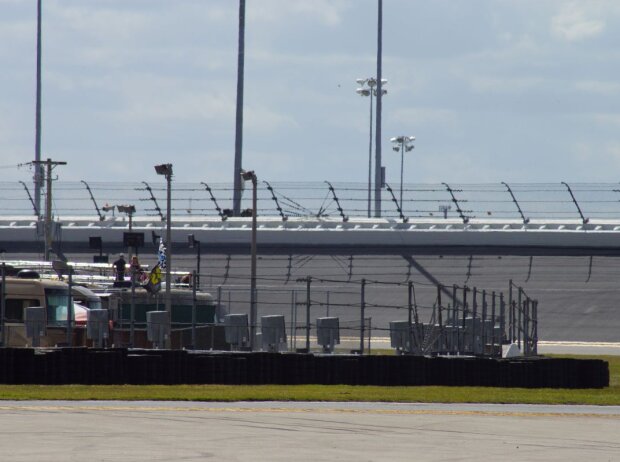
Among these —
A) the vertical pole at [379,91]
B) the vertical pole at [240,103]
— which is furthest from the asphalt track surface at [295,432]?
the vertical pole at [379,91]


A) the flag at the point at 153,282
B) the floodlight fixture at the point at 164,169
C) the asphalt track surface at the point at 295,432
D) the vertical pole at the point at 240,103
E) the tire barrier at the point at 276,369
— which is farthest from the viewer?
the vertical pole at the point at 240,103

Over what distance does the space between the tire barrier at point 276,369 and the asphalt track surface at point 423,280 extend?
2072cm

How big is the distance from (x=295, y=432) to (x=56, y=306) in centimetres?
1564

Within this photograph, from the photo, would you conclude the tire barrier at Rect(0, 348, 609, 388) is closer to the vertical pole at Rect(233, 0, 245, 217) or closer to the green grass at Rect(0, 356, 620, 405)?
the green grass at Rect(0, 356, 620, 405)

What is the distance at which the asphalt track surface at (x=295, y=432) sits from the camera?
12180mm

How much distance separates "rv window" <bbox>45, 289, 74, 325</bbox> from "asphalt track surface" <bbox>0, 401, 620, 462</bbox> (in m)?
11.2

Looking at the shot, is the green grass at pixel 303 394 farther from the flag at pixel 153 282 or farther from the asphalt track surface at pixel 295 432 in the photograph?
the flag at pixel 153 282

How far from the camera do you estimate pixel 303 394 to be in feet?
67.6

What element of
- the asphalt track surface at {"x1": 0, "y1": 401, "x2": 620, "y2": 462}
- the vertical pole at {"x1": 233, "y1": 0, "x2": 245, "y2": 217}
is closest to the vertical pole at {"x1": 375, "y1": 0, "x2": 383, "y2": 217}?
the vertical pole at {"x1": 233, "y1": 0, "x2": 245, "y2": 217}

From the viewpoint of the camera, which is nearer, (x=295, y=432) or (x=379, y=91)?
(x=295, y=432)

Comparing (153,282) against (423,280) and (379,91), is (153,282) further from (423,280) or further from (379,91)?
(379,91)

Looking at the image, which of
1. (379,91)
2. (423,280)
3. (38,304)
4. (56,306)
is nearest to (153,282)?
(56,306)

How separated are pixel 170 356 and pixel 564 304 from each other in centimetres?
3216

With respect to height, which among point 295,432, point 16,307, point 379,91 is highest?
point 379,91
